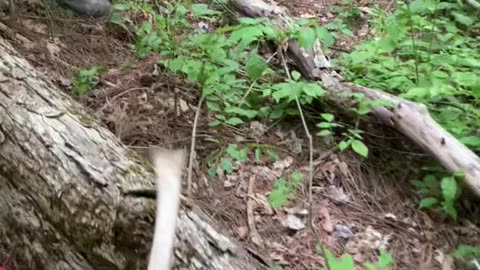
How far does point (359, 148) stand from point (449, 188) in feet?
1.66

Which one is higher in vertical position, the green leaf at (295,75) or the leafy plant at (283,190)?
the green leaf at (295,75)

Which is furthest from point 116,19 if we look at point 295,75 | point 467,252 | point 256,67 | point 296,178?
point 467,252

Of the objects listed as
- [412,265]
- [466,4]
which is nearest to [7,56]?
[412,265]

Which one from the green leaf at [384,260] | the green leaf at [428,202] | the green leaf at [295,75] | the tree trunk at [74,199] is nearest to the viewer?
the tree trunk at [74,199]

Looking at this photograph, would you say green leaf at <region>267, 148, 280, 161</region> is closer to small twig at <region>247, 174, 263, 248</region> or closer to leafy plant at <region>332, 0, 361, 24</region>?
small twig at <region>247, 174, 263, 248</region>

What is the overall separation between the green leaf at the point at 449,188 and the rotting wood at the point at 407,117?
0.08 meters

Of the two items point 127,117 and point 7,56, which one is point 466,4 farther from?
point 7,56

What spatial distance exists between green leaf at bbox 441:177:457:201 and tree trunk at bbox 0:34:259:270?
4.07ft

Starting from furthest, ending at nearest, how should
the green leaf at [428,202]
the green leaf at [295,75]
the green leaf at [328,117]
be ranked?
the green leaf at [295,75] < the green leaf at [328,117] < the green leaf at [428,202]

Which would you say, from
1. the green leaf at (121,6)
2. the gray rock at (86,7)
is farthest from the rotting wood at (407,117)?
the gray rock at (86,7)

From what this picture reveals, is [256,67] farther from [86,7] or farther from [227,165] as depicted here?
[86,7]

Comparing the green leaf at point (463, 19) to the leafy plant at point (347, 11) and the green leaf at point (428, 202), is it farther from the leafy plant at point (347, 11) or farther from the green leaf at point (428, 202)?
the green leaf at point (428, 202)

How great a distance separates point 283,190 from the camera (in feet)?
11.0

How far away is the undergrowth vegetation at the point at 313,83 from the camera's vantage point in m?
3.43
